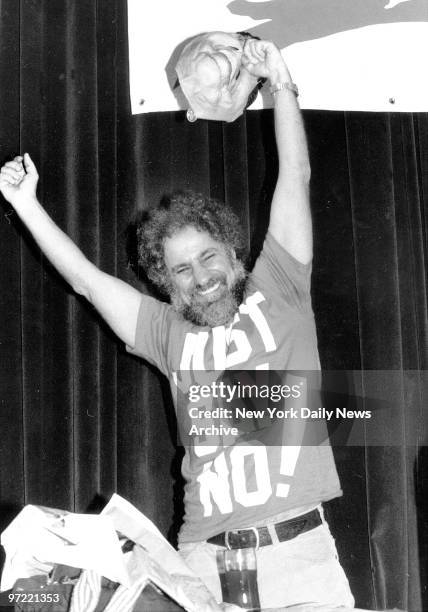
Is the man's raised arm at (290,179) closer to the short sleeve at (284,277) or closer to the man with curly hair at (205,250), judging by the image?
the short sleeve at (284,277)

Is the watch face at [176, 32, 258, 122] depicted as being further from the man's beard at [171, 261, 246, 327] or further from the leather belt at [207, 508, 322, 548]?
the leather belt at [207, 508, 322, 548]

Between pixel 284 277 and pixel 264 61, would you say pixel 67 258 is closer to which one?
pixel 284 277

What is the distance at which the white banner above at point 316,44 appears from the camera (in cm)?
211

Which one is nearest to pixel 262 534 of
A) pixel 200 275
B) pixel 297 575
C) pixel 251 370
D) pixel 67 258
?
pixel 297 575

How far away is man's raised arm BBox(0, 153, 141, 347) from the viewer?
173 centimetres

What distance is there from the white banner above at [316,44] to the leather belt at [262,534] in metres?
1.18

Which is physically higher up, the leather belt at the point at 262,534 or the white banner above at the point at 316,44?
the white banner above at the point at 316,44

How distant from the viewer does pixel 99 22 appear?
226cm

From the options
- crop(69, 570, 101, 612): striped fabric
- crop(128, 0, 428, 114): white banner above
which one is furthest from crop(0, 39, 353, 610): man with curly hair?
crop(69, 570, 101, 612): striped fabric

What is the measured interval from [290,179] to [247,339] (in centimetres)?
38

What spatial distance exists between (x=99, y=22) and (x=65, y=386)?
1.11 metres

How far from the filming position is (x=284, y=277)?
172 cm

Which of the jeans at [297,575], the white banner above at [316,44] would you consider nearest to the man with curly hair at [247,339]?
the jeans at [297,575]

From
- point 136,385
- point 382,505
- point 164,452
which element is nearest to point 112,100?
point 136,385
